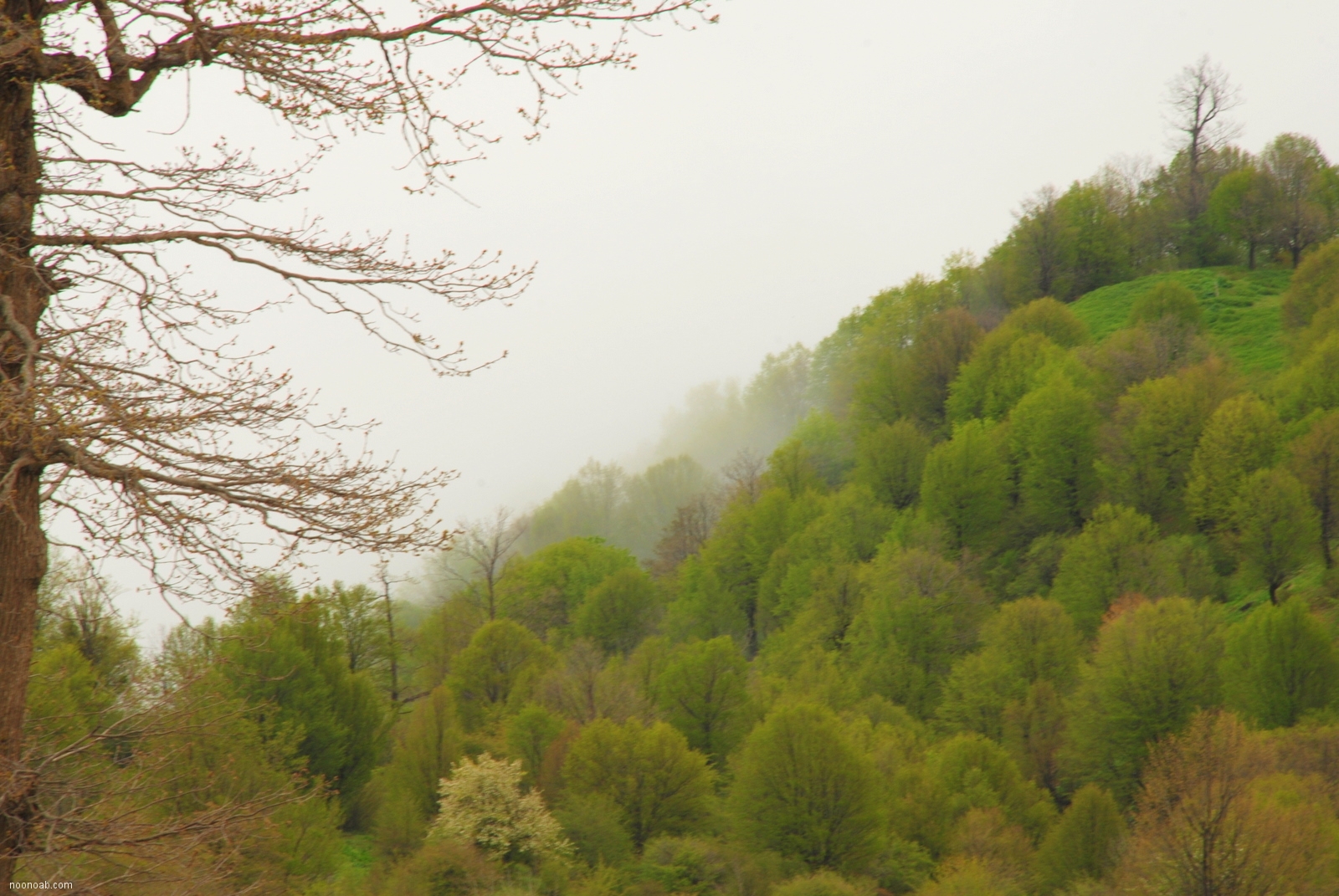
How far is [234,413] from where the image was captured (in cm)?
511

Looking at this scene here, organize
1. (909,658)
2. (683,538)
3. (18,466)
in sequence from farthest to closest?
1. (683,538)
2. (909,658)
3. (18,466)

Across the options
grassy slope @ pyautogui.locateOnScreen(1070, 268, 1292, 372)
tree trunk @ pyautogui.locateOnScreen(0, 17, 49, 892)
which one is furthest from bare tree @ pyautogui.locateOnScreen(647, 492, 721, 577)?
tree trunk @ pyautogui.locateOnScreen(0, 17, 49, 892)

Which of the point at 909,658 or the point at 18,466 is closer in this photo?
the point at 18,466

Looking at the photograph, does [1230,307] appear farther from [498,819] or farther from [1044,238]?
[498,819]

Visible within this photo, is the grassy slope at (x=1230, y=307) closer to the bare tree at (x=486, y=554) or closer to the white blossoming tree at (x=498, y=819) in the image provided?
Result: the bare tree at (x=486, y=554)

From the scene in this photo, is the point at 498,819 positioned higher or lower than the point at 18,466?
lower

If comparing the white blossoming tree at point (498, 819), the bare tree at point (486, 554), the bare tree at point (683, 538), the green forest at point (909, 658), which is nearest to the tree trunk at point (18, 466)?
the green forest at point (909, 658)

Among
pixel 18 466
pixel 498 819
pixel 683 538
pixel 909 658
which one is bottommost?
pixel 909 658

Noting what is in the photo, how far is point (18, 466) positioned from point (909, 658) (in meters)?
43.4

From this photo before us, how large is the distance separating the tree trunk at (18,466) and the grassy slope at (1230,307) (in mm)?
64020

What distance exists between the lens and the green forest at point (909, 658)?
22781mm

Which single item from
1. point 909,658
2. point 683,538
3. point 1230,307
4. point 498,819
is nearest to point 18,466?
point 498,819

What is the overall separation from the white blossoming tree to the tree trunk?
24530mm

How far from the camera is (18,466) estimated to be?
440cm
